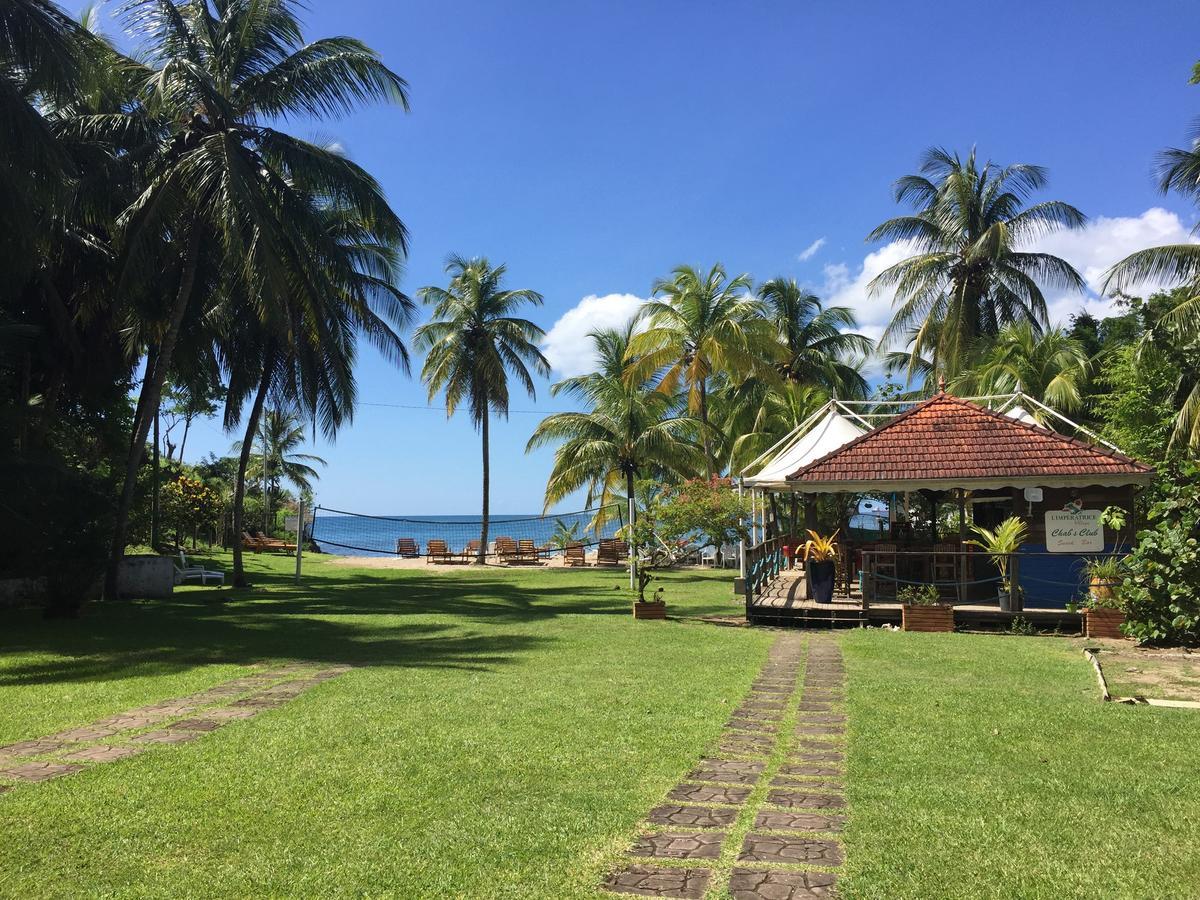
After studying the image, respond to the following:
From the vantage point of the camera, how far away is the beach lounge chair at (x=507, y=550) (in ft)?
101

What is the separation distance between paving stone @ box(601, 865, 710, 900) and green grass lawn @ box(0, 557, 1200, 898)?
16cm

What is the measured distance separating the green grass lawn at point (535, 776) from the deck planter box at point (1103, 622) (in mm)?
1440

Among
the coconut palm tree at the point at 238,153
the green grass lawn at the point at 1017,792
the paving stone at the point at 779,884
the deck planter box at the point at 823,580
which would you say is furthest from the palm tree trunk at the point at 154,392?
the paving stone at the point at 779,884

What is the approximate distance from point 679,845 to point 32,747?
445cm

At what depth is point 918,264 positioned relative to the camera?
28.1 metres

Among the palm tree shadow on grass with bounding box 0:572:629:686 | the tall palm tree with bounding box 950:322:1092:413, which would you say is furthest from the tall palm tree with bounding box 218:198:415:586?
the tall palm tree with bounding box 950:322:1092:413

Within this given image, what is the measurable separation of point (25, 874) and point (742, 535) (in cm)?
1249

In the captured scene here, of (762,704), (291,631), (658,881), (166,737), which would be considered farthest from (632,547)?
(658,881)

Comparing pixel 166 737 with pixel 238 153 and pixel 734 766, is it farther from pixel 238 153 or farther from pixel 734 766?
pixel 238 153

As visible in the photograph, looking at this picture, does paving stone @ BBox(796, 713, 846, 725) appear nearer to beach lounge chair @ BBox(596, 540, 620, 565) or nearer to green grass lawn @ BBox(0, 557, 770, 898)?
green grass lawn @ BBox(0, 557, 770, 898)

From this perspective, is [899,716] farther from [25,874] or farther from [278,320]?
[278,320]

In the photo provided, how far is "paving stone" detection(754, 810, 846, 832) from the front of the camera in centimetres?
413

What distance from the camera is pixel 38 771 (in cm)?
514

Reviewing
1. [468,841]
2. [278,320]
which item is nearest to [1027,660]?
[468,841]
